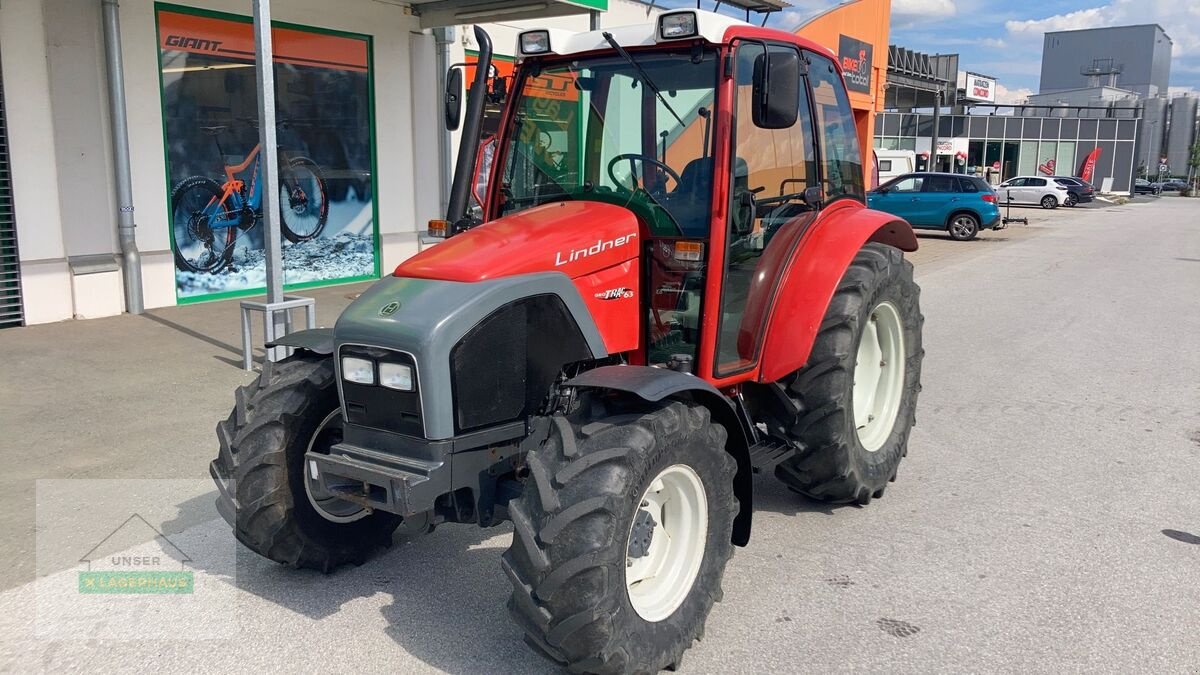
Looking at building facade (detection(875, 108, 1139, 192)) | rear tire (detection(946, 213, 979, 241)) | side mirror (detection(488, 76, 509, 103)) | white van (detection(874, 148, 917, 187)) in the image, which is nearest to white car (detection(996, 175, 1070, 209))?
white van (detection(874, 148, 917, 187))

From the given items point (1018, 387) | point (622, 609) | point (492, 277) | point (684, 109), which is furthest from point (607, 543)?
point (1018, 387)

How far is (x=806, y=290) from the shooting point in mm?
4383

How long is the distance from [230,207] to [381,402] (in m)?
7.95

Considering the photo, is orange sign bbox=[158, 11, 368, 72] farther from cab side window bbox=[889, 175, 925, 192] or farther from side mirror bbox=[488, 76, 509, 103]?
cab side window bbox=[889, 175, 925, 192]

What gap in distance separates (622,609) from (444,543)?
1517mm

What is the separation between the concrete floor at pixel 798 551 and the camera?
341 cm

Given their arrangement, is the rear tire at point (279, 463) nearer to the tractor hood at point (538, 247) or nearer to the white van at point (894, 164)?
the tractor hood at point (538, 247)

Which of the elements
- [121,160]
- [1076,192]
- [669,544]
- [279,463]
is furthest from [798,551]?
[1076,192]

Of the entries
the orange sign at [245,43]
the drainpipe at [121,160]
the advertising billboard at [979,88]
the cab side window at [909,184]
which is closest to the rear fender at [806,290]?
the drainpipe at [121,160]

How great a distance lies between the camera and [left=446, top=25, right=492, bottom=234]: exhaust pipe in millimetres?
3846

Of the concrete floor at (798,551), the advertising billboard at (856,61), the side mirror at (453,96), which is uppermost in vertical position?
the advertising billboard at (856,61)

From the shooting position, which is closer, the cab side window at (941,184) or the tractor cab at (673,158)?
the tractor cab at (673,158)

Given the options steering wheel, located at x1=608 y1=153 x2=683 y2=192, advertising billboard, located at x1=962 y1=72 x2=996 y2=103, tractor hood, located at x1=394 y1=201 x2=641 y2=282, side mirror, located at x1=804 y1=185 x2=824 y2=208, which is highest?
advertising billboard, located at x1=962 y1=72 x2=996 y2=103

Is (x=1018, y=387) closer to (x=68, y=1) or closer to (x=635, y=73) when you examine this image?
(x=635, y=73)
